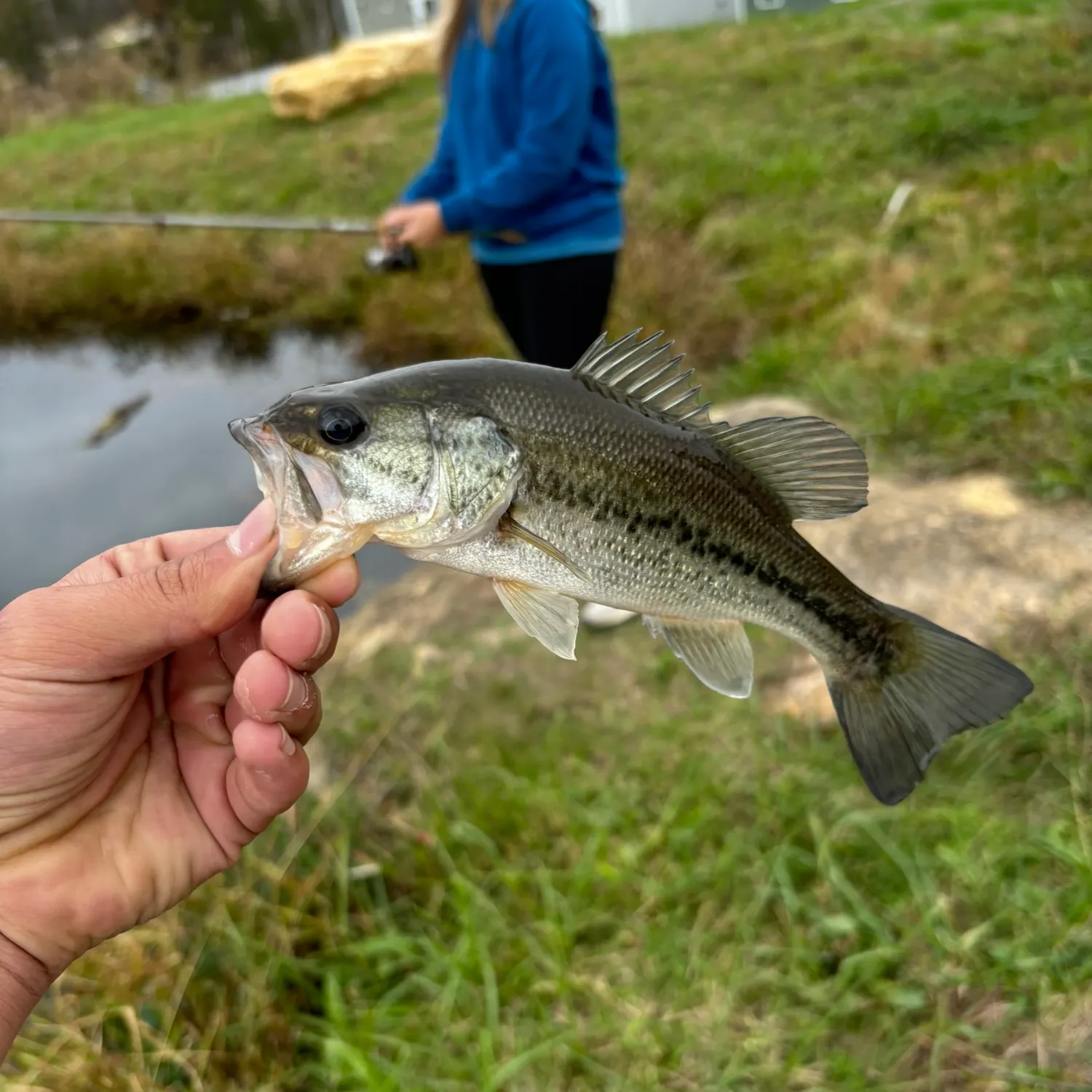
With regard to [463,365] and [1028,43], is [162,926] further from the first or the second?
[1028,43]

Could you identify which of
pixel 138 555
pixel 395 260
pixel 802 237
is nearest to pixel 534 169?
pixel 395 260

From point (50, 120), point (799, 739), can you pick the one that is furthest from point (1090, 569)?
point (50, 120)

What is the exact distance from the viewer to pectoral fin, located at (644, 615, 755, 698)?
1745 mm

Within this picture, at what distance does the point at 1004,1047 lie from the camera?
2111 mm

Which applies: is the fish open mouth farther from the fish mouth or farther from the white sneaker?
the white sneaker

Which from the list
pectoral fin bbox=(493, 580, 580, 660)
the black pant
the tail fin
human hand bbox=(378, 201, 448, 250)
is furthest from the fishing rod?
the tail fin

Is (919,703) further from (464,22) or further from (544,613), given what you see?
(464,22)

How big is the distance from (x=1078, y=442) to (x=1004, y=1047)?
2.73m

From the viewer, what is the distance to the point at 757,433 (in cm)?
159

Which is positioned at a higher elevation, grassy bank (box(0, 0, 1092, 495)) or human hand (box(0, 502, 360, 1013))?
human hand (box(0, 502, 360, 1013))

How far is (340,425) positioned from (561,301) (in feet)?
7.88

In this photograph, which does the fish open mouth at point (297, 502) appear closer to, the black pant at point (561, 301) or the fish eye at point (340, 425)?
the fish eye at point (340, 425)

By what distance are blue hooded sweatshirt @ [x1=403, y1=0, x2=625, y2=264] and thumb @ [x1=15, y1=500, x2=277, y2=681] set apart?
2305 millimetres

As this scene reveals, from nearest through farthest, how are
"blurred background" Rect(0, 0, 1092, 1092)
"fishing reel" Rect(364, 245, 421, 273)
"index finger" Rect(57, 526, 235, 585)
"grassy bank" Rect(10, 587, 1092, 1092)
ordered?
1. "index finger" Rect(57, 526, 235, 585)
2. "grassy bank" Rect(10, 587, 1092, 1092)
3. "blurred background" Rect(0, 0, 1092, 1092)
4. "fishing reel" Rect(364, 245, 421, 273)
